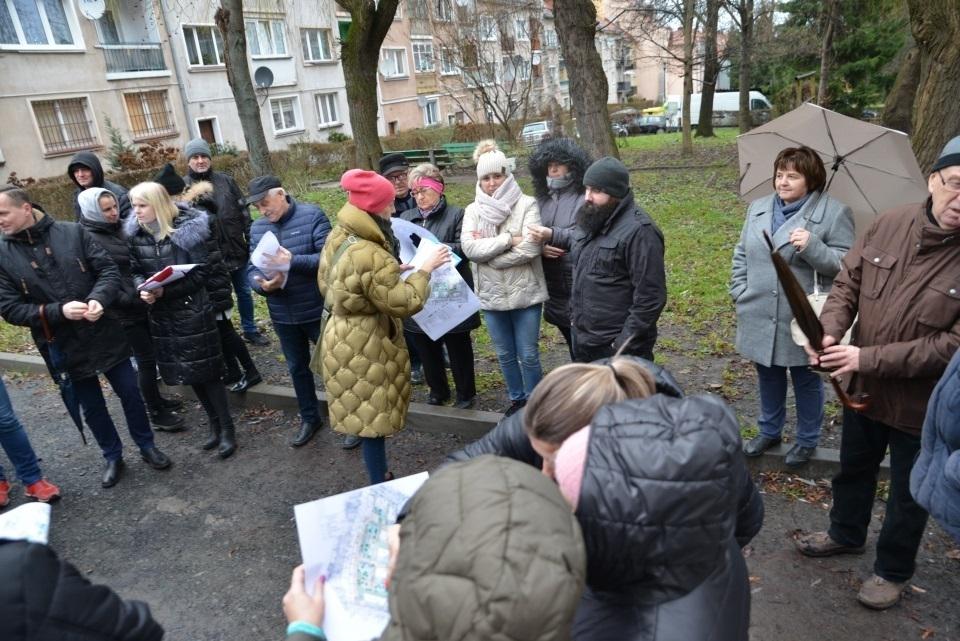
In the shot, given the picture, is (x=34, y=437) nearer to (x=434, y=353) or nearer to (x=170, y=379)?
(x=170, y=379)

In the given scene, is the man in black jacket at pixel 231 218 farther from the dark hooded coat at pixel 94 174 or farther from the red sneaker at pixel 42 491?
the red sneaker at pixel 42 491

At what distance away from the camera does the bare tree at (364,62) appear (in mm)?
10148

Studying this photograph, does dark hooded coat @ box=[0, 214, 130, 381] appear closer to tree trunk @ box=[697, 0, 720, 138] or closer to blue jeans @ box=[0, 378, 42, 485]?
blue jeans @ box=[0, 378, 42, 485]

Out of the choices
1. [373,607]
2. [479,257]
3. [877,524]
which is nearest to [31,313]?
[479,257]

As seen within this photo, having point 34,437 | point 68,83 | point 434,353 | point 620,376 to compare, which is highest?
point 68,83

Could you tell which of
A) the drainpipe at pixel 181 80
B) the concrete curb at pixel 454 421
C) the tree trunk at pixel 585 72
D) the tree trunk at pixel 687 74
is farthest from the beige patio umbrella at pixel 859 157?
the drainpipe at pixel 181 80

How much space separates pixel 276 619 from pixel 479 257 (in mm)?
2407

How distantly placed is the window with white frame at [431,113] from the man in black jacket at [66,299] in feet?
124

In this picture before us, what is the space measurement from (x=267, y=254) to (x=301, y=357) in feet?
2.98

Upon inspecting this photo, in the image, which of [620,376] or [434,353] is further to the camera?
[434,353]

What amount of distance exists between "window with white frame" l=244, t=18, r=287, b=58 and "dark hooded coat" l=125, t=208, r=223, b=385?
27429mm

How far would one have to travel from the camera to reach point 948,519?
2.02 m

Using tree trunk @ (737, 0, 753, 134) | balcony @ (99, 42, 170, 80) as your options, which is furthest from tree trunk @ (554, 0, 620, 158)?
balcony @ (99, 42, 170, 80)

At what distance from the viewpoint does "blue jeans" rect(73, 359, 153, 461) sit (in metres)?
4.08
